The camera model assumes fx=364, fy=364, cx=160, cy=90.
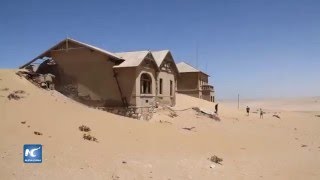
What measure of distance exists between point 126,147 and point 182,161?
8.84 ft

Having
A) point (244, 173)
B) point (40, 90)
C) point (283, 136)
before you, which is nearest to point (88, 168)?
point (244, 173)

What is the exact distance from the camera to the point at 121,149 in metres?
16.3

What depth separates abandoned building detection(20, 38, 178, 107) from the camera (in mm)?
29062

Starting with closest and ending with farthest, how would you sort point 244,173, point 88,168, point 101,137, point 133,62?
point 88,168
point 244,173
point 101,137
point 133,62

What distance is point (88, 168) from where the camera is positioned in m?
12.8

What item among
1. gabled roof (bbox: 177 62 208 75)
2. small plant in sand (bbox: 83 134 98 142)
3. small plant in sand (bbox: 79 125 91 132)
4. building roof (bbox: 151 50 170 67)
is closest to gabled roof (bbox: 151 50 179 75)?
building roof (bbox: 151 50 170 67)

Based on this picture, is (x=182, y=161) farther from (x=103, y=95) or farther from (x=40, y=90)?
(x=103, y=95)

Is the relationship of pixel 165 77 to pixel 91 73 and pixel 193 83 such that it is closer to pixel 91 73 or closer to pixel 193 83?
pixel 91 73

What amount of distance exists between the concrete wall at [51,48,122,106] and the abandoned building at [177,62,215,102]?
22.0 m

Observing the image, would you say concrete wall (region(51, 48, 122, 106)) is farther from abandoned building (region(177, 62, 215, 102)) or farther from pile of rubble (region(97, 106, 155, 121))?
abandoned building (region(177, 62, 215, 102))

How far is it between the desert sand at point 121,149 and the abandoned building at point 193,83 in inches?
932

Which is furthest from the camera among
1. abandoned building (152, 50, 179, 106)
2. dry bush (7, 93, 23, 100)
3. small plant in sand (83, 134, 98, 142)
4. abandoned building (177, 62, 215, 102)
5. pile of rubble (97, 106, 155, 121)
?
abandoned building (177, 62, 215, 102)

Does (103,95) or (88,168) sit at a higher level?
(103,95)

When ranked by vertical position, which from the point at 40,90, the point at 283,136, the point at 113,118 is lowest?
the point at 283,136
